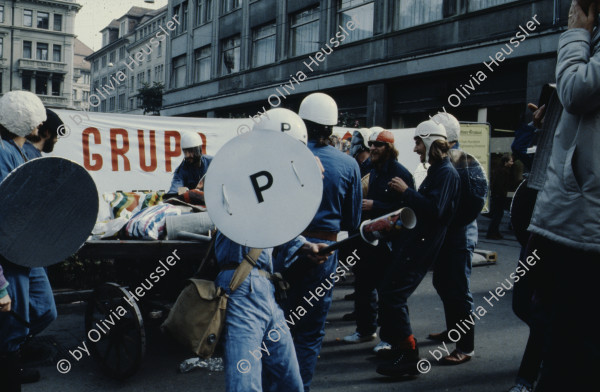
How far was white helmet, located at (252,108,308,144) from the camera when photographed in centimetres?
278

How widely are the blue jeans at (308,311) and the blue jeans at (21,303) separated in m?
1.45

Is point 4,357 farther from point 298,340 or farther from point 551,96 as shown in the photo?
point 551,96

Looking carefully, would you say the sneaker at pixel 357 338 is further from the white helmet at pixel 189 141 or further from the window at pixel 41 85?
the window at pixel 41 85

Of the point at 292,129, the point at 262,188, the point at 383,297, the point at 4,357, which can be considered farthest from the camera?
the point at 383,297

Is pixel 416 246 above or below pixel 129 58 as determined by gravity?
below

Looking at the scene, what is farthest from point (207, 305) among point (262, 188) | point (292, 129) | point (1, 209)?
point (1, 209)

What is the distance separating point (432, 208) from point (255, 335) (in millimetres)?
2146

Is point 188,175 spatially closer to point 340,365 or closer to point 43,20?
point 340,365

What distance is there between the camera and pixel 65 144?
853 centimetres

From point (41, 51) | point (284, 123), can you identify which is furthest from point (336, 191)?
point (41, 51)

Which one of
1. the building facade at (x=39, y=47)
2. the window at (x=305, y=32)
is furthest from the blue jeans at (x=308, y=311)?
the building facade at (x=39, y=47)

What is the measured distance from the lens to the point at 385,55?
762 inches

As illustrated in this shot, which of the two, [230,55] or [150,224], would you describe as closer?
[150,224]

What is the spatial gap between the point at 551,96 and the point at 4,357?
3.01 m
